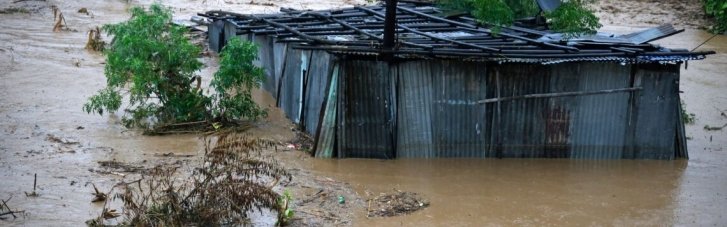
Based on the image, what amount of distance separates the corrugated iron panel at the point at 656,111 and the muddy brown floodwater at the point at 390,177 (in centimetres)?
18

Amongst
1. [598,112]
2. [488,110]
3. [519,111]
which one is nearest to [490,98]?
[488,110]

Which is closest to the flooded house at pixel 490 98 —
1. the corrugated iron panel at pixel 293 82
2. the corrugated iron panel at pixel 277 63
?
the corrugated iron panel at pixel 293 82

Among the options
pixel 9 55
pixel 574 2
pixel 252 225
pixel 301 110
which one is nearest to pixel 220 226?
pixel 252 225

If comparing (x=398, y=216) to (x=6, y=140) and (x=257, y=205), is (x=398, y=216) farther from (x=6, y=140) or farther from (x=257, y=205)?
(x=6, y=140)

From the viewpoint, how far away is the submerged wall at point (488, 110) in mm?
10078

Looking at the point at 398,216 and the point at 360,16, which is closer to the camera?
the point at 398,216

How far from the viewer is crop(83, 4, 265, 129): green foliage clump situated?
1079cm

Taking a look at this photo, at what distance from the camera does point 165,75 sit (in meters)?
11.0

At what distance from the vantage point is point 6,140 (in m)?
10.3

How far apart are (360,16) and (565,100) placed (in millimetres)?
4061

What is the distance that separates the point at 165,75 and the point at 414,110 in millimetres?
3132

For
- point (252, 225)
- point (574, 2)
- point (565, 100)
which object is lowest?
point (252, 225)

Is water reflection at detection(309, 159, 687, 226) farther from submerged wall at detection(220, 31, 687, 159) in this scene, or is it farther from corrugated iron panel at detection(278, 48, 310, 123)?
corrugated iron panel at detection(278, 48, 310, 123)

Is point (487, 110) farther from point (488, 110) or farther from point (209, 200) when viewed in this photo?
point (209, 200)
